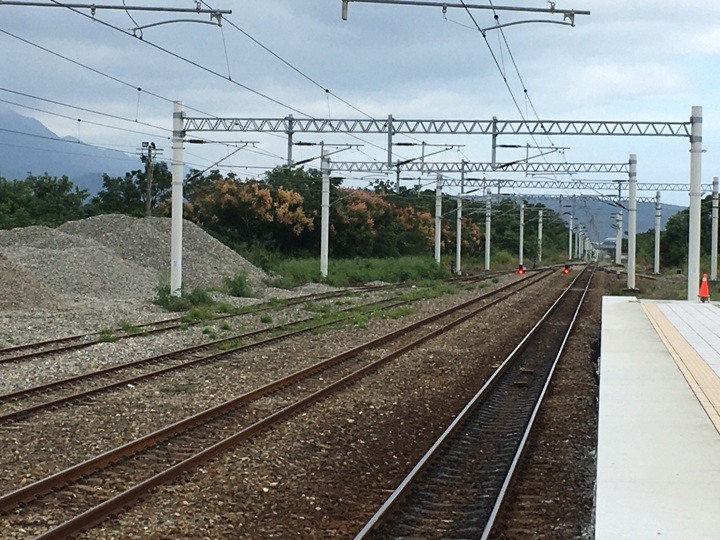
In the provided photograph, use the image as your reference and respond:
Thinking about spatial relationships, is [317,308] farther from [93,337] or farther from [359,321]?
[93,337]

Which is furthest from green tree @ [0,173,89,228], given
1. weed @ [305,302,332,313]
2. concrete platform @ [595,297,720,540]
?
concrete platform @ [595,297,720,540]

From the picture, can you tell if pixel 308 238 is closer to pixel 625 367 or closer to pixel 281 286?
pixel 281 286

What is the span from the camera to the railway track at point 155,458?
774cm

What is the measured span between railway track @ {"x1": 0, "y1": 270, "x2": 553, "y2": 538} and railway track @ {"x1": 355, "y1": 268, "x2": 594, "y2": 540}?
212 centimetres

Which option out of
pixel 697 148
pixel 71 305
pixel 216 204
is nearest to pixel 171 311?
pixel 71 305

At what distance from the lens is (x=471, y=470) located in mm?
9805

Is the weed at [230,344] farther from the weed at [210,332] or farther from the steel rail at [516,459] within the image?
the steel rail at [516,459]

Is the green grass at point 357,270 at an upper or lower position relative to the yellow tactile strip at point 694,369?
upper

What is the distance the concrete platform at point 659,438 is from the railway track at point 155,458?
12.7ft

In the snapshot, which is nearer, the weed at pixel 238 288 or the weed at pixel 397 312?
the weed at pixel 397 312

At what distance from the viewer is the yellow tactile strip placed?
1073 centimetres

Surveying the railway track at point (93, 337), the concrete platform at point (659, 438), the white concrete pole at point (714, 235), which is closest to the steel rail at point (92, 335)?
the railway track at point (93, 337)

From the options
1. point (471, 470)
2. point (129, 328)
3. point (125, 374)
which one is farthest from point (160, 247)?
point (471, 470)

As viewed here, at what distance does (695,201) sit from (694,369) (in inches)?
577
